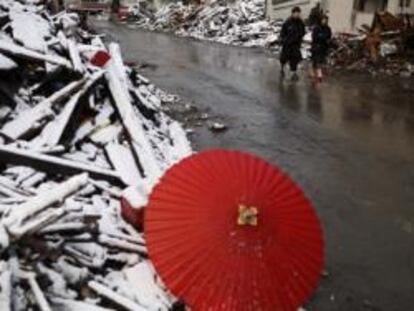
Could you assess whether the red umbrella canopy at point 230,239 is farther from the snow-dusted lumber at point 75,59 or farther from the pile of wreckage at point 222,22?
the pile of wreckage at point 222,22

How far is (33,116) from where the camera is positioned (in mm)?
6770

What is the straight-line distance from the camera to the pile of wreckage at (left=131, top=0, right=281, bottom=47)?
30.4m

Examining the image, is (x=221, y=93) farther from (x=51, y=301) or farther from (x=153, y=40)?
(x=153, y=40)

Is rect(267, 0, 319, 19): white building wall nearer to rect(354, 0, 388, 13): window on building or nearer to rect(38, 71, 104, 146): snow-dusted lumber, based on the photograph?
rect(354, 0, 388, 13): window on building

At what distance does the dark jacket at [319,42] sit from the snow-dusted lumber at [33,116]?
10932mm

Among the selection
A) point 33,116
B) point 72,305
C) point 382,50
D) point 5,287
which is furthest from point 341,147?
point 382,50

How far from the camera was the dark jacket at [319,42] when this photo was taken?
17469mm

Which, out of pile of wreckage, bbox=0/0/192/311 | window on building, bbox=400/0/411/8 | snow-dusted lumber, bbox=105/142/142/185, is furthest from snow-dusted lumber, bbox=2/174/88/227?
window on building, bbox=400/0/411/8

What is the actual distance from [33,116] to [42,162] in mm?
1120

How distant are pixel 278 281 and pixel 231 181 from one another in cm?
74

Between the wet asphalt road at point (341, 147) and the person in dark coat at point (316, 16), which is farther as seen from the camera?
the person in dark coat at point (316, 16)

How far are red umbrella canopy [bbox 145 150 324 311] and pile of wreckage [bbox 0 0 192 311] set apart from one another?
507mm

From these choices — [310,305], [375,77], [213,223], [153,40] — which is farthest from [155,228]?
[153,40]

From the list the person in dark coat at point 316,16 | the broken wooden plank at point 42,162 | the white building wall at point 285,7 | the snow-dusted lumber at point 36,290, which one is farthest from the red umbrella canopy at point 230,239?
the white building wall at point 285,7
